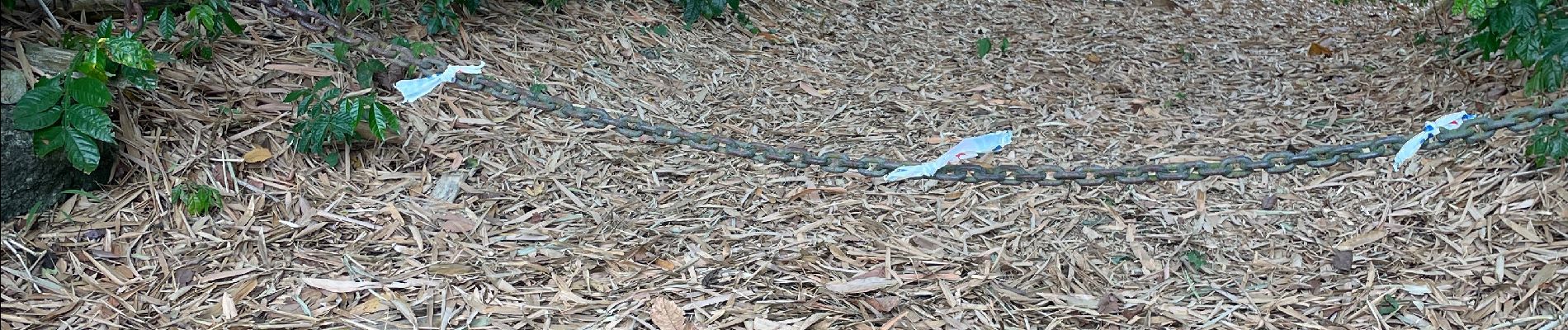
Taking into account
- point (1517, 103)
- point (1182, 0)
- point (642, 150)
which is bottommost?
point (1182, 0)

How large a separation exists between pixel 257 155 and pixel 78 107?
37 cm

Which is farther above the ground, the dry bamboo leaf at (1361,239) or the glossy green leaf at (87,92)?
the glossy green leaf at (87,92)

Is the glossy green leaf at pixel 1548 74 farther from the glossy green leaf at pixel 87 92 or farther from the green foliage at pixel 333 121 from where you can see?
the glossy green leaf at pixel 87 92

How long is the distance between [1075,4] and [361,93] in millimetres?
3225

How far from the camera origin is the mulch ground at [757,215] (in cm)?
197

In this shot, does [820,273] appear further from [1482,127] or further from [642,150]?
[1482,127]

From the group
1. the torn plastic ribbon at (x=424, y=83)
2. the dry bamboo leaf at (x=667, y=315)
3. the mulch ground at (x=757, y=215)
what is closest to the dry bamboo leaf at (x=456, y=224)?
the mulch ground at (x=757, y=215)

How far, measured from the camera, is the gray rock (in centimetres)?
200

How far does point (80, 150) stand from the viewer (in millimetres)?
1994

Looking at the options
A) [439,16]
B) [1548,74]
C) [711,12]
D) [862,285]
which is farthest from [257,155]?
[1548,74]

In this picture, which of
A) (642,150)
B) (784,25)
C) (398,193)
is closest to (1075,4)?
(784,25)

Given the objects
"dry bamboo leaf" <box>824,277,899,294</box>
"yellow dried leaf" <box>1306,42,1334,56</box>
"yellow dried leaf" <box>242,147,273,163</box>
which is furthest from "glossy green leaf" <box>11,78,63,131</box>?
"yellow dried leaf" <box>1306,42,1334,56</box>

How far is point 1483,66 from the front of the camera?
124 inches

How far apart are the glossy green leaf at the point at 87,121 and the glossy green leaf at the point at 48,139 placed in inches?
1.0
